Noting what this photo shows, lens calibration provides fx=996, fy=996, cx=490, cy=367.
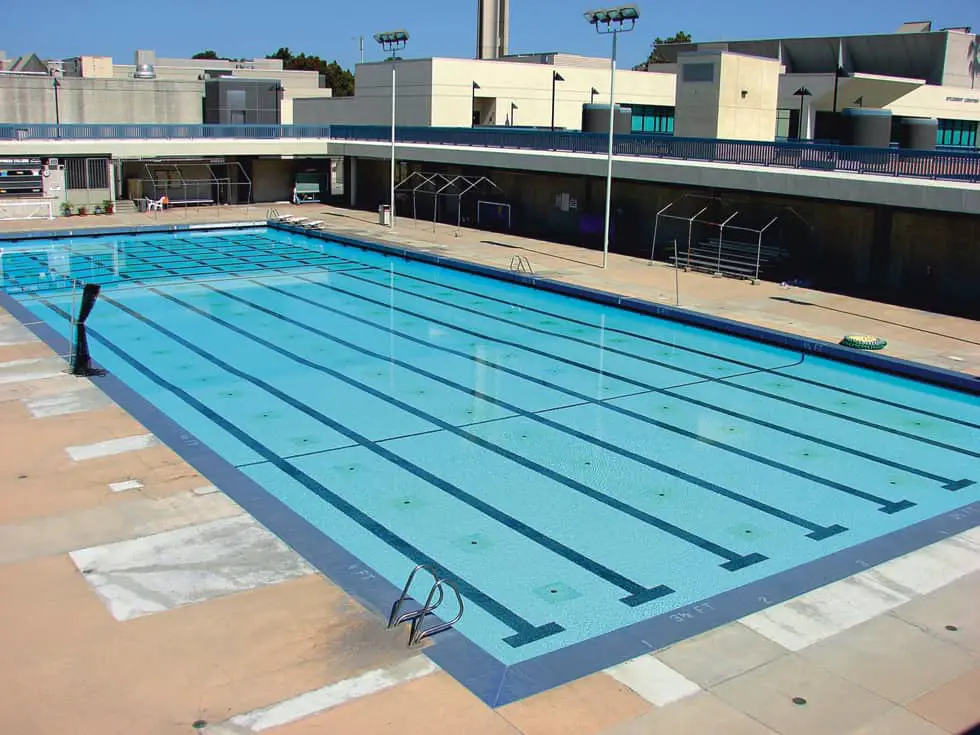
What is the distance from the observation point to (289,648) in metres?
7.02

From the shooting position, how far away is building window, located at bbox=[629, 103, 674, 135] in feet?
152

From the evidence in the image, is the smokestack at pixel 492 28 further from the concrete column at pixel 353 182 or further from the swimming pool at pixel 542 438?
the swimming pool at pixel 542 438

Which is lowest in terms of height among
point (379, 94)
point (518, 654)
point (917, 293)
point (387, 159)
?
point (518, 654)

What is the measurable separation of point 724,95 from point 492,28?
35579 mm

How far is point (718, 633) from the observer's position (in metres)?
7.63

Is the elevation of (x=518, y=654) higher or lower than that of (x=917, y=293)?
lower

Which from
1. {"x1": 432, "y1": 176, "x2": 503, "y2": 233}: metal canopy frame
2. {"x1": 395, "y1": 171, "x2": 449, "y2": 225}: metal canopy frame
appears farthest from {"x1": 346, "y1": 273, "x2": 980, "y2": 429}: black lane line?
{"x1": 395, "y1": 171, "x2": 449, "y2": 225}: metal canopy frame

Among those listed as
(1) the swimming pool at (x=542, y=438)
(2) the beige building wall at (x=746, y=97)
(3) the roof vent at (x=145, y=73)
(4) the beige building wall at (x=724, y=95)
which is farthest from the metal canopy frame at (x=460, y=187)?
(3) the roof vent at (x=145, y=73)

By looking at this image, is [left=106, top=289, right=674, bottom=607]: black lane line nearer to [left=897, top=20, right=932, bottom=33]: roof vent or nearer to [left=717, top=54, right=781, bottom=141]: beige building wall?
[left=717, top=54, right=781, bottom=141]: beige building wall

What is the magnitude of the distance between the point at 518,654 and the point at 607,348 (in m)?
10.7

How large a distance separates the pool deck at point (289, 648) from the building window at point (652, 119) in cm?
3888

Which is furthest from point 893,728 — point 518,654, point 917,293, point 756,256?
point 756,256

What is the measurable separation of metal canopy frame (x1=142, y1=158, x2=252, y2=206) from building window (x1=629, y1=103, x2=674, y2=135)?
18.6 meters

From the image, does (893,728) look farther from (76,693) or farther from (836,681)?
(76,693)
